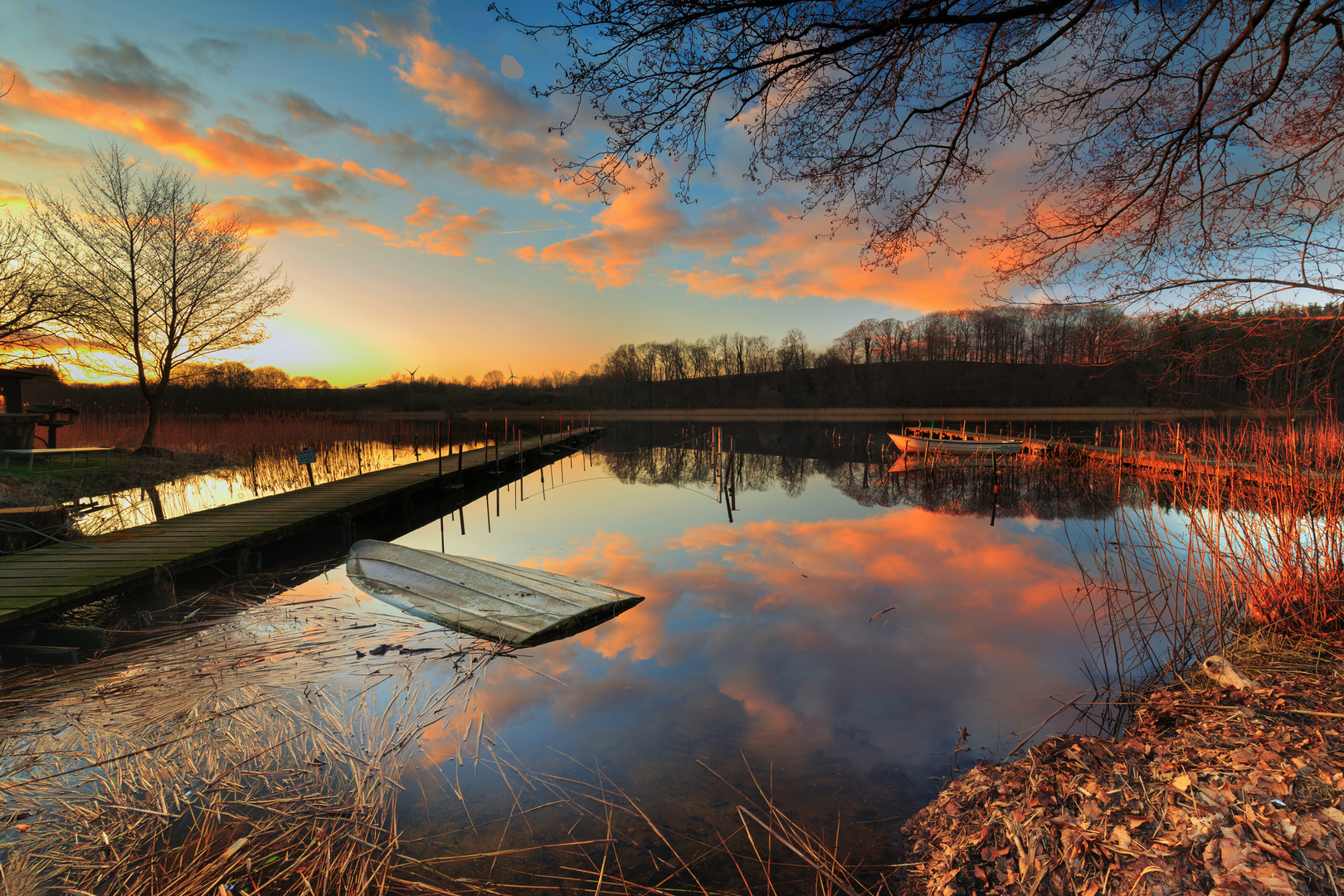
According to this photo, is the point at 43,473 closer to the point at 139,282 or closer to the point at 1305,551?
the point at 139,282

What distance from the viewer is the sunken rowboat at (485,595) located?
6137 mm

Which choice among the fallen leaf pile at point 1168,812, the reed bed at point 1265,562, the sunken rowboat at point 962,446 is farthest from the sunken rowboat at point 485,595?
the sunken rowboat at point 962,446

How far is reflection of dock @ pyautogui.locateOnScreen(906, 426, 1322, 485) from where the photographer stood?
198 inches

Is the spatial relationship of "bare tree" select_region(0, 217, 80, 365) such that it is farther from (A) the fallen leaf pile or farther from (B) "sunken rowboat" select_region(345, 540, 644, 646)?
(A) the fallen leaf pile

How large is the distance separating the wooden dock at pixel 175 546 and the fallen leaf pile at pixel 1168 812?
24.8ft

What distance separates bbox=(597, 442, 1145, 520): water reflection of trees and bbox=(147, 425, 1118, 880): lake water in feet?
4.71

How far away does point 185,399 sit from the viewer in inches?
1499

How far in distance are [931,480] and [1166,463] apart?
619cm

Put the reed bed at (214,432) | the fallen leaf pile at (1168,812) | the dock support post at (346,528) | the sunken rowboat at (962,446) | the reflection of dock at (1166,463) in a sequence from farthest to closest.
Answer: the sunken rowboat at (962,446)
the reed bed at (214,432)
the dock support post at (346,528)
the reflection of dock at (1166,463)
the fallen leaf pile at (1168,812)

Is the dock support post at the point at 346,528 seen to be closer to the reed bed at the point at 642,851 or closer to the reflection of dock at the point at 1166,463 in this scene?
the reed bed at the point at 642,851

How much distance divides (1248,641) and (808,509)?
1034cm

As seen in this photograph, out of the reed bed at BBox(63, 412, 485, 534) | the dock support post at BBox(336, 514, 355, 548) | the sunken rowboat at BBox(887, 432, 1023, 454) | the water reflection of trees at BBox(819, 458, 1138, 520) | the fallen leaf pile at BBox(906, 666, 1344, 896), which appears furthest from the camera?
the sunken rowboat at BBox(887, 432, 1023, 454)

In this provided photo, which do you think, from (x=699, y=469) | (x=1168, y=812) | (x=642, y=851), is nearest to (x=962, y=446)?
(x=699, y=469)

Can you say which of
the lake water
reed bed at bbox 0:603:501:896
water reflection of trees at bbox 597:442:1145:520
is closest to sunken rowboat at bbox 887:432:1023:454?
water reflection of trees at bbox 597:442:1145:520
